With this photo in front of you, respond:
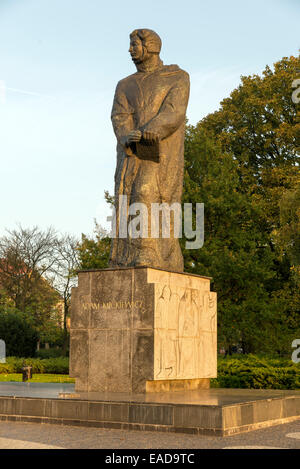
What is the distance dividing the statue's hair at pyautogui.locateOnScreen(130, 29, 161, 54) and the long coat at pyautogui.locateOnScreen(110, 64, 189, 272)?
368 millimetres

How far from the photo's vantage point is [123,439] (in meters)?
6.85

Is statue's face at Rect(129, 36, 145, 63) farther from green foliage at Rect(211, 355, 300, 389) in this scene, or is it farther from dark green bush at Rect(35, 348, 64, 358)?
dark green bush at Rect(35, 348, 64, 358)

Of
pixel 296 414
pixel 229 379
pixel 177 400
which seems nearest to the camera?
pixel 177 400

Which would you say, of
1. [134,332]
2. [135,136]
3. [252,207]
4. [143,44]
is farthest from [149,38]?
[252,207]

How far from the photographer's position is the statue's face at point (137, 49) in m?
11.0

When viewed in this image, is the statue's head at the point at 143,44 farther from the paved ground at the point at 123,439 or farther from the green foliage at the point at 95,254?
the green foliage at the point at 95,254

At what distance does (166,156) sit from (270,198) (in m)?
18.5

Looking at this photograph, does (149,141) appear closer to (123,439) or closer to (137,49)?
(137,49)

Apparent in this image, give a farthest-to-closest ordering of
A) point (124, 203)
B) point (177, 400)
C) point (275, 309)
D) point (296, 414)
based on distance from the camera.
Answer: point (275, 309) → point (124, 203) → point (296, 414) → point (177, 400)

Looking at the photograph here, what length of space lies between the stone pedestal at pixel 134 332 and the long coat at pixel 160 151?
586 mm

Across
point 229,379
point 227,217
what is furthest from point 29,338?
point 229,379

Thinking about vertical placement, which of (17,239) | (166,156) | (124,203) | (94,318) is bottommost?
(94,318)

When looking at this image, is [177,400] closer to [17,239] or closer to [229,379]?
[229,379]
